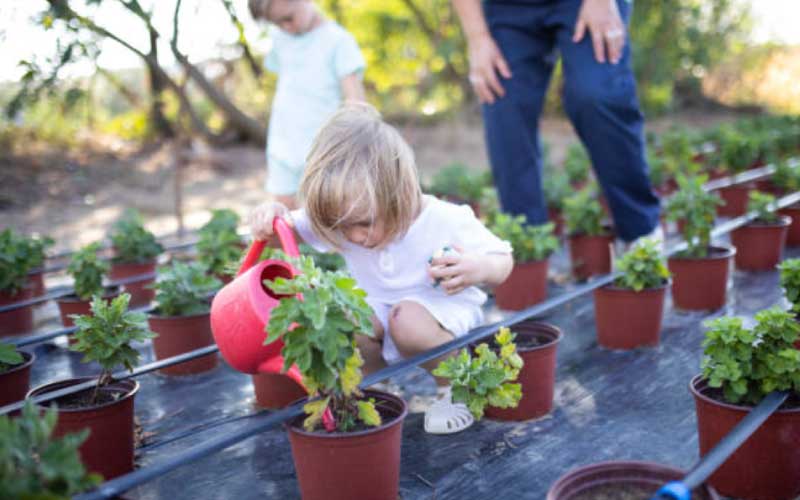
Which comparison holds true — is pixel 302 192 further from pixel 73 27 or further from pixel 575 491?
pixel 73 27

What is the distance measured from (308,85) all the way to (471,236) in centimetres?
178

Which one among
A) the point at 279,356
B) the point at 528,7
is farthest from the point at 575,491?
the point at 528,7

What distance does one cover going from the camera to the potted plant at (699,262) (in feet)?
10.7

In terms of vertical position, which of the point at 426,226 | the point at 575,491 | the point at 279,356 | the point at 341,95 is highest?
the point at 341,95

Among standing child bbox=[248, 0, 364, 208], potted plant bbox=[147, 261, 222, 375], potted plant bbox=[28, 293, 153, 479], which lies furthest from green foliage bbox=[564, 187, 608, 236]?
potted plant bbox=[28, 293, 153, 479]

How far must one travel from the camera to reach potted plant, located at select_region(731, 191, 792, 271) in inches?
150

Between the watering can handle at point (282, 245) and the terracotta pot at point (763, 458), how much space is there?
104cm

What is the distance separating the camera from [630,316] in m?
2.85

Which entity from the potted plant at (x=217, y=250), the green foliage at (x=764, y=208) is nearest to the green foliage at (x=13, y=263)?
the potted plant at (x=217, y=250)

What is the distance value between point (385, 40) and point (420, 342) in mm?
9407

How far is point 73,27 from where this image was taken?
3174mm

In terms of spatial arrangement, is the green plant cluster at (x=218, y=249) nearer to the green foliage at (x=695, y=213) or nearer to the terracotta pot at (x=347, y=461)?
the terracotta pot at (x=347, y=461)

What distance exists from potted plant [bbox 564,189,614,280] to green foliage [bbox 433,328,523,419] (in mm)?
2023

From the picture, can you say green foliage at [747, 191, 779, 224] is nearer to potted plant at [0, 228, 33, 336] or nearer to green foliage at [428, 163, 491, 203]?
green foliage at [428, 163, 491, 203]
